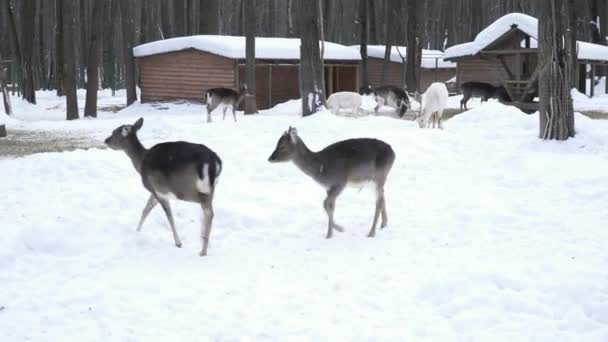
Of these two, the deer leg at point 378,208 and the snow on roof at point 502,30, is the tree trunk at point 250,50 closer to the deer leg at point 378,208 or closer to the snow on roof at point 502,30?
the snow on roof at point 502,30

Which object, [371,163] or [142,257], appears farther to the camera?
[371,163]

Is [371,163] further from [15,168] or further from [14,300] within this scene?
[15,168]

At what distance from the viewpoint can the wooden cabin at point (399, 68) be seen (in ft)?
131

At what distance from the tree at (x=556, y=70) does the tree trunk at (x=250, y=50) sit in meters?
12.4

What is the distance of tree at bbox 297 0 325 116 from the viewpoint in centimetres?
1936

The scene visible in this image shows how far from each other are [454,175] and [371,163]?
3749 mm

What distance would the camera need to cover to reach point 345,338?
15.7 feet

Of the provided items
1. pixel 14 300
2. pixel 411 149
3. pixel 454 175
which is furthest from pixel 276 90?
pixel 14 300

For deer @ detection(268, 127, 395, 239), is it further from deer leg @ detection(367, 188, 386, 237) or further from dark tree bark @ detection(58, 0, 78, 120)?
dark tree bark @ detection(58, 0, 78, 120)

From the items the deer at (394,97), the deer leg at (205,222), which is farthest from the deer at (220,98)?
the deer leg at (205,222)

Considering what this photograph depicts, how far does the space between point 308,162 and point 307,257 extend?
4.31ft

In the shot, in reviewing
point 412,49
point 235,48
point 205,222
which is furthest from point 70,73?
point 205,222

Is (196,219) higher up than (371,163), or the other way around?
(371,163)

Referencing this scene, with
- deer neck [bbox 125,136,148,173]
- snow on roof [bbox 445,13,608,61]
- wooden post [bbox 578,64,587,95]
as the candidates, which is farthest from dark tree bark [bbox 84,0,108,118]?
wooden post [bbox 578,64,587,95]
